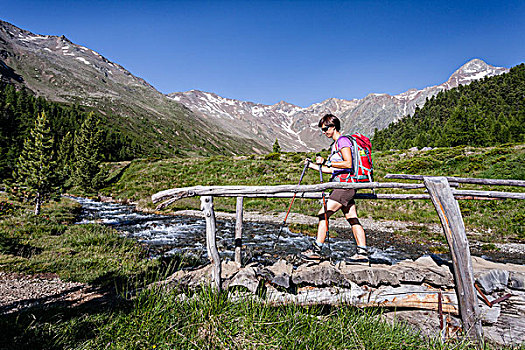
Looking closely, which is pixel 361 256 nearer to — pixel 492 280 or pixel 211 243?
pixel 492 280

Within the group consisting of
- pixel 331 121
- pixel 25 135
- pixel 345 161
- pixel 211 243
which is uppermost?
pixel 25 135

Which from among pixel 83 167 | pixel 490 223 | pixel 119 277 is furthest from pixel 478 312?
pixel 83 167

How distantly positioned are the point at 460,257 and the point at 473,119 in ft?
261

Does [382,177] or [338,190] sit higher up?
[338,190]

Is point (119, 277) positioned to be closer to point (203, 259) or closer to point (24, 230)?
point (203, 259)

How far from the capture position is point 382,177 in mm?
31516

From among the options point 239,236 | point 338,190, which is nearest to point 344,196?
point 338,190

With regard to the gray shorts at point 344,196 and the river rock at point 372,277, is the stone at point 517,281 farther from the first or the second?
the gray shorts at point 344,196

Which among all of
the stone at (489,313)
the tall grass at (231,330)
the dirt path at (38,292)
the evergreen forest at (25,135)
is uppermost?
the evergreen forest at (25,135)

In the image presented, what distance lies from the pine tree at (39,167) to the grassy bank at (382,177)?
25.1ft

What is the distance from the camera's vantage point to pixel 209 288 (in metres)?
4.17

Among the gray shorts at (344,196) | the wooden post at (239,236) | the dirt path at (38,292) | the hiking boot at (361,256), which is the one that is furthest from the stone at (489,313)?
the dirt path at (38,292)

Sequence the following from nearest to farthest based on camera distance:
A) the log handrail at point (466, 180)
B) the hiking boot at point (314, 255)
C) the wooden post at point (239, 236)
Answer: the log handrail at point (466, 180) → the hiking boot at point (314, 255) → the wooden post at point (239, 236)

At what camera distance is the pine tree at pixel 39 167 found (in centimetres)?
1804
